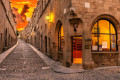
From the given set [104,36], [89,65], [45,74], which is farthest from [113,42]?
[45,74]

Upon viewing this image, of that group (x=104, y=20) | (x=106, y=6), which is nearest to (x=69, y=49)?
(x=104, y=20)

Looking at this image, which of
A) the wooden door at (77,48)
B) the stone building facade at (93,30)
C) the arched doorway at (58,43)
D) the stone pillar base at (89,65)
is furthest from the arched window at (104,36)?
the arched doorway at (58,43)

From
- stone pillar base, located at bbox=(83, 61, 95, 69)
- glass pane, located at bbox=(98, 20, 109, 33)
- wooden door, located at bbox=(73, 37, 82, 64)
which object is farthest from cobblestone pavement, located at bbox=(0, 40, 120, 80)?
wooden door, located at bbox=(73, 37, 82, 64)

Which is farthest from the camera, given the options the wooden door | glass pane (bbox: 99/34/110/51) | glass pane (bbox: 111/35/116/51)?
the wooden door

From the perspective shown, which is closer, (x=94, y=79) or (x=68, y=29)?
(x=94, y=79)

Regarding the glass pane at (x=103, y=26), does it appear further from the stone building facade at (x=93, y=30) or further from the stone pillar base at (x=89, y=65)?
the stone pillar base at (x=89, y=65)

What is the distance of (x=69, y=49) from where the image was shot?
1016 centimetres

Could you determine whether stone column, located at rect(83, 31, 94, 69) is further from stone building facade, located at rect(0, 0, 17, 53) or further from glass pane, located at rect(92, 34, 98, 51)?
stone building facade, located at rect(0, 0, 17, 53)

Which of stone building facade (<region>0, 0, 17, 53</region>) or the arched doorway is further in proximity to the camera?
stone building facade (<region>0, 0, 17, 53</region>)

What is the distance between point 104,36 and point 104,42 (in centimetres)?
50

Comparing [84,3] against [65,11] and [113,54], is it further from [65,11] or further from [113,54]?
[113,54]

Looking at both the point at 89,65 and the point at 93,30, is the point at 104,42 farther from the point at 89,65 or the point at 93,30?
the point at 89,65

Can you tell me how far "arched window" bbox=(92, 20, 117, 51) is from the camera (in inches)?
412

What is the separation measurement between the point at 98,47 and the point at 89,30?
1767 millimetres
